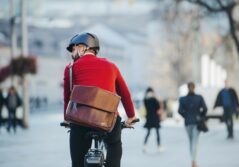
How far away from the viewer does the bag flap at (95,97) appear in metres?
6.41

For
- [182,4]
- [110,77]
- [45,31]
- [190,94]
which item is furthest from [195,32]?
[45,31]

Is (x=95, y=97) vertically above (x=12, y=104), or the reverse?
(x=12, y=104)

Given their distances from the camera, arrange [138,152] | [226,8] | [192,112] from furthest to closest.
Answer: [226,8]
[138,152]
[192,112]

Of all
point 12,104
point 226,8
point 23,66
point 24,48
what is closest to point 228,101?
point 12,104

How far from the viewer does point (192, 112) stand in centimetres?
1398

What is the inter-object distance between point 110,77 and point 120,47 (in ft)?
367

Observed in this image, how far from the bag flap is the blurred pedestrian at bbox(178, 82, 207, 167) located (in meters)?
7.57

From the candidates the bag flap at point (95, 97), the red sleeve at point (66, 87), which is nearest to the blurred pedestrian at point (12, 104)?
the red sleeve at point (66, 87)

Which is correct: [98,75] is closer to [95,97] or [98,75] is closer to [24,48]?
[95,97]

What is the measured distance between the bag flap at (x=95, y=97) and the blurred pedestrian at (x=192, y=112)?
757 cm

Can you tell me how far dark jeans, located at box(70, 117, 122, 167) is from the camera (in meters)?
6.51

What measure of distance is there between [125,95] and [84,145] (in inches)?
21.9

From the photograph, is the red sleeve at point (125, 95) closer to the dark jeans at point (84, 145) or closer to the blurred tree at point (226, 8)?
the dark jeans at point (84, 145)

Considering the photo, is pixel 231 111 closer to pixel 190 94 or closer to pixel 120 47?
pixel 190 94
